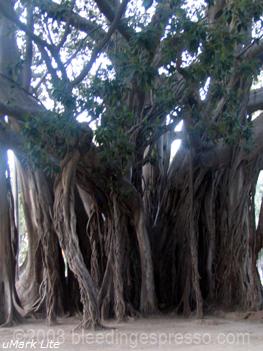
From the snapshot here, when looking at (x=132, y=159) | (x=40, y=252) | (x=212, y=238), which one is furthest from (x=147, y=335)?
(x=40, y=252)

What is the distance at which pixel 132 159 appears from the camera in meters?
6.71

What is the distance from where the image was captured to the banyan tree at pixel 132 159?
5773 mm

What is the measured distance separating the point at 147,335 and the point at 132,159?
6.54 feet

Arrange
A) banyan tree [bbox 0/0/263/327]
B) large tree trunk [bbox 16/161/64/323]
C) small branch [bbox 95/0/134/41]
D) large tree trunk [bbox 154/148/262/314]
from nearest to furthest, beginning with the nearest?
1. banyan tree [bbox 0/0/263/327]
2. small branch [bbox 95/0/134/41]
3. large tree trunk [bbox 16/161/64/323]
4. large tree trunk [bbox 154/148/262/314]

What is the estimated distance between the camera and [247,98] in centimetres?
760

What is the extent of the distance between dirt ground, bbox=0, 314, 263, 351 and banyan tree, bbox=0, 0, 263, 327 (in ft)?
1.04

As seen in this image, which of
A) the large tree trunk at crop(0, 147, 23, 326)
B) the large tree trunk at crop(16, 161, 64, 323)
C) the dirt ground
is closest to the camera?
the dirt ground

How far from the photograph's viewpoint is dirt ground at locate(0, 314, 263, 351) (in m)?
5.03

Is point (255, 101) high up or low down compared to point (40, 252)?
up

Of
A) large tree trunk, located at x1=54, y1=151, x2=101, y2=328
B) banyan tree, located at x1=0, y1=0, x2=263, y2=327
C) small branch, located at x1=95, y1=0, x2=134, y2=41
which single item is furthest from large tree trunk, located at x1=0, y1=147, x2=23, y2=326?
small branch, located at x1=95, y1=0, x2=134, y2=41

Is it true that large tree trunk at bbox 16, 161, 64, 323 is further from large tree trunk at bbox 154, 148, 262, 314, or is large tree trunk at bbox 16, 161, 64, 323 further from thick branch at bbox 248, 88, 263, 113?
thick branch at bbox 248, 88, 263, 113

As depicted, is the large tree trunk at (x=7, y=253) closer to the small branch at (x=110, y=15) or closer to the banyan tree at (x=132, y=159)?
the banyan tree at (x=132, y=159)

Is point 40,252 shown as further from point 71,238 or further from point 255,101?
point 255,101

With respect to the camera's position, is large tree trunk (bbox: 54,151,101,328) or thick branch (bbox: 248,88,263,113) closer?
large tree trunk (bbox: 54,151,101,328)
